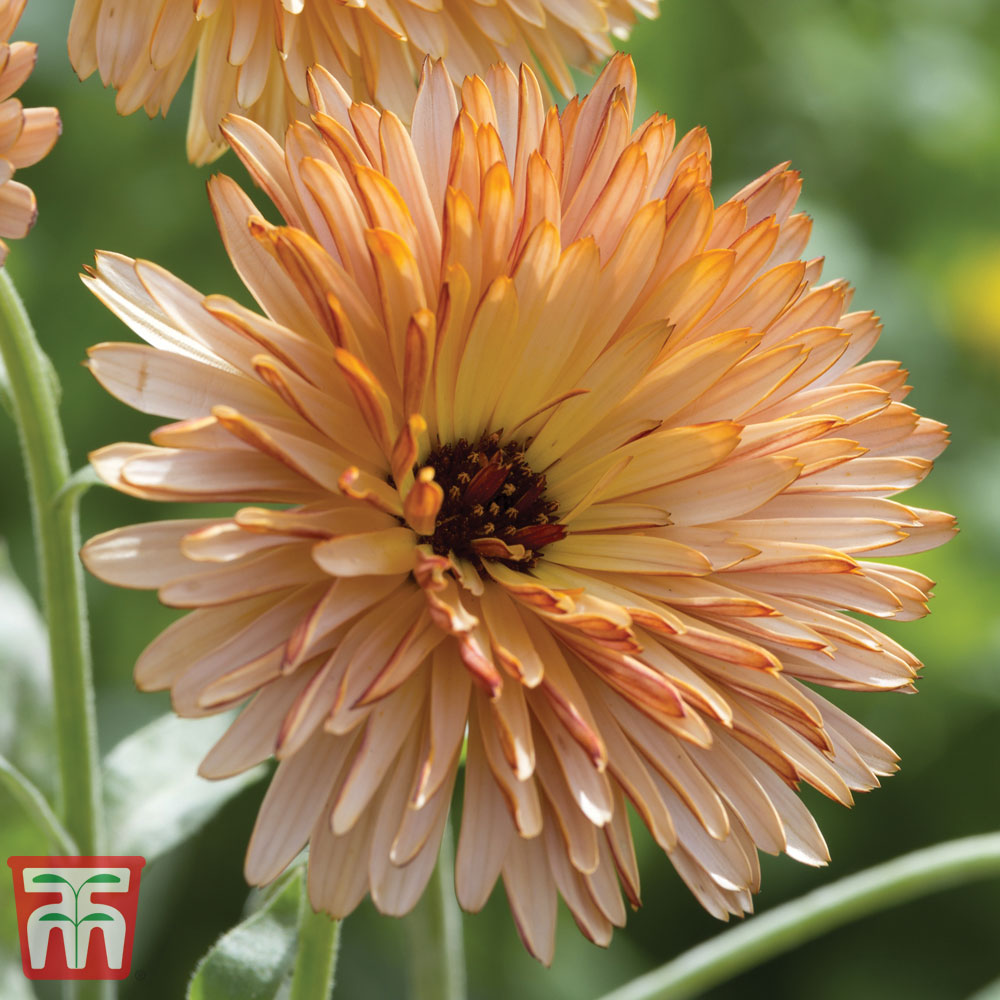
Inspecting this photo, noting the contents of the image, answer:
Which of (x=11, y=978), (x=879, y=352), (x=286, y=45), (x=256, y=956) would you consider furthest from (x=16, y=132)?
(x=879, y=352)

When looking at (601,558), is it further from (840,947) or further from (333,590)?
(840,947)

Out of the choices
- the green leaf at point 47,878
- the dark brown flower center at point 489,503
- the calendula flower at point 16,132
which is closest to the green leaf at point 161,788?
the green leaf at point 47,878

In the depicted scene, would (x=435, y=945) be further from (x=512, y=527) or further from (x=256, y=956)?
(x=512, y=527)

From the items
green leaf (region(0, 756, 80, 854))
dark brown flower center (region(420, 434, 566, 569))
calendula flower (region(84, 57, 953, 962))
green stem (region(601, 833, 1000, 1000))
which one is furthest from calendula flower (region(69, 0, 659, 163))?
green stem (region(601, 833, 1000, 1000))

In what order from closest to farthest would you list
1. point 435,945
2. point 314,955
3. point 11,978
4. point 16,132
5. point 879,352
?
point 16,132, point 314,955, point 435,945, point 11,978, point 879,352

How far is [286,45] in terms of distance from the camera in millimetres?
623

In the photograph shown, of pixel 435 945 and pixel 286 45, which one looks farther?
pixel 435 945

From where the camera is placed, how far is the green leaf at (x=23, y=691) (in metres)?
0.85

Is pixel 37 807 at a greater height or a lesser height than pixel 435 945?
greater

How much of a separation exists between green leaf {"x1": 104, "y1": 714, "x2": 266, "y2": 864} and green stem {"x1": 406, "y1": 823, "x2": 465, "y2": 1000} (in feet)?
0.45

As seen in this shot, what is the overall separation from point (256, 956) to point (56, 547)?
24cm

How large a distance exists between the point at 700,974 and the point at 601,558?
303mm

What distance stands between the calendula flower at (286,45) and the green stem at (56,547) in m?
0.14

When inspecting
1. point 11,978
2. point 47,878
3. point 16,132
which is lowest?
point 11,978
